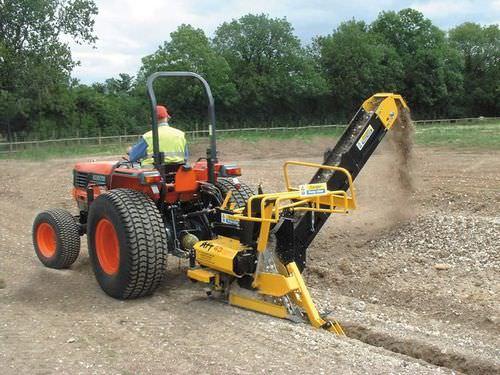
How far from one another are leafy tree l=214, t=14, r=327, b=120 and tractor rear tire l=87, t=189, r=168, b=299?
42796mm

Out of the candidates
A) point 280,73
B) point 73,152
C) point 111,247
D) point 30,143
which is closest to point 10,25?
point 30,143

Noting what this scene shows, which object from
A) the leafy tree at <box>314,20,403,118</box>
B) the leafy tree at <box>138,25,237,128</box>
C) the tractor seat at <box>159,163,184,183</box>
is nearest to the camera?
the tractor seat at <box>159,163,184,183</box>

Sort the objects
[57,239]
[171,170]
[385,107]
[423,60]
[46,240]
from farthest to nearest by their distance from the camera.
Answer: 1. [423,60]
2. [46,240]
3. [57,239]
4. [171,170]
5. [385,107]

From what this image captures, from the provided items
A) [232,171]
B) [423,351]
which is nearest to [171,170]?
[232,171]

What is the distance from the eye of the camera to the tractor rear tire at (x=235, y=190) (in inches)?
251

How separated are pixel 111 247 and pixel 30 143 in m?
22.6

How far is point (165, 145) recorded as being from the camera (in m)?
6.05

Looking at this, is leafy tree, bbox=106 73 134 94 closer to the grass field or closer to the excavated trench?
the grass field

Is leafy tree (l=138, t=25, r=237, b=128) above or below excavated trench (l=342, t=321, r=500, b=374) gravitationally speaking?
above

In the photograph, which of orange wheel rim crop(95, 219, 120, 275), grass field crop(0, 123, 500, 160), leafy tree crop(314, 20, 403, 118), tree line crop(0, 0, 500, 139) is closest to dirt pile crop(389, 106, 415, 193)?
orange wheel rim crop(95, 219, 120, 275)

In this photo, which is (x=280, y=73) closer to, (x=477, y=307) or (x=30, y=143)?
(x=30, y=143)

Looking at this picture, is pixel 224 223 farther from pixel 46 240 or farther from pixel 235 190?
pixel 46 240

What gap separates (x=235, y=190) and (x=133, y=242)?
1.43 metres

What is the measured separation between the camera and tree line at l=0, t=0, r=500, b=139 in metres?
32.8
